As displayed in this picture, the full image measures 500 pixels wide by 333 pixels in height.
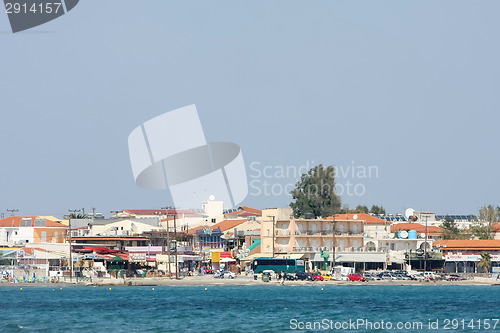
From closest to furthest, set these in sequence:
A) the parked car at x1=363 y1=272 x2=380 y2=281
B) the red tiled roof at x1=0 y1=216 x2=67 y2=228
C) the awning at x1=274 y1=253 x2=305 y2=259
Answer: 1. the parked car at x1=363 y1=272 x2=380 y2=281
2. the awning at x1=274 y1=253 x2=305 y2=259
3. the red tiled roof at x1=0 y1=216 x2=67 y2=228

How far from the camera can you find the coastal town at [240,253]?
11131cm

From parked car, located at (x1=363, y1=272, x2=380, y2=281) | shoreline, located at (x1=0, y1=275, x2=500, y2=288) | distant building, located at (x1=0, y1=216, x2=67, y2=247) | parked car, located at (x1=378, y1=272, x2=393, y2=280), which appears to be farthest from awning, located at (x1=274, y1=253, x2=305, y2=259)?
distant building, located at (x1=0, y1=216, x2=67, y2=247)

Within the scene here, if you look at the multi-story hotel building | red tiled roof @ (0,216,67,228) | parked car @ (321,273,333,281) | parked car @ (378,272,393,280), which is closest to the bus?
the multi-story hotel building

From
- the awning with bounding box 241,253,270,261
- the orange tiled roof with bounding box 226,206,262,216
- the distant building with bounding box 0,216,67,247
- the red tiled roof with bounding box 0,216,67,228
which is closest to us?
the awning with bounding box 241,253,270,261

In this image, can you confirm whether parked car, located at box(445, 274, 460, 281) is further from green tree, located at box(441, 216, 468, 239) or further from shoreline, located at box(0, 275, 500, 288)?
green tree, located at box(441, 216, 468, 239)

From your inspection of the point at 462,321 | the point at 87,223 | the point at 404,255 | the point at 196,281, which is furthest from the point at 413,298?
the point at 87,223

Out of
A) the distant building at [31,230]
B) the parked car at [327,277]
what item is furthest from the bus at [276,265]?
the distant building at [31,230]

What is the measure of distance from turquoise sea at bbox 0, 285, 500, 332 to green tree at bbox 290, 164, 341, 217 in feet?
144

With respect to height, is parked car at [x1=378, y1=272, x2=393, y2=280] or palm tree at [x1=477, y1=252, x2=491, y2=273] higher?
palm tree at [x1=477, y1=252, x2=491, y2=273]

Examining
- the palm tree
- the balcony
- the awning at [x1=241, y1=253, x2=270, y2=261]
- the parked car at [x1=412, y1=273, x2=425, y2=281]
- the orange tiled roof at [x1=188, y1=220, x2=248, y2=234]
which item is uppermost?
the orange tiled roof at [x1=188, y1=220, x2=248, y2=234]

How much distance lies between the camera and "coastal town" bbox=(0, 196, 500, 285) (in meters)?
111

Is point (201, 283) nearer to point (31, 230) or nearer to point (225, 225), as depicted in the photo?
point (31, 230)

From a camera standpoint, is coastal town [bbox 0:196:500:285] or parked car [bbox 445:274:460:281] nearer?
coastal town [bbox 0:196:500:285]

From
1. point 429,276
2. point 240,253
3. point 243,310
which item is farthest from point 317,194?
point 243,310
